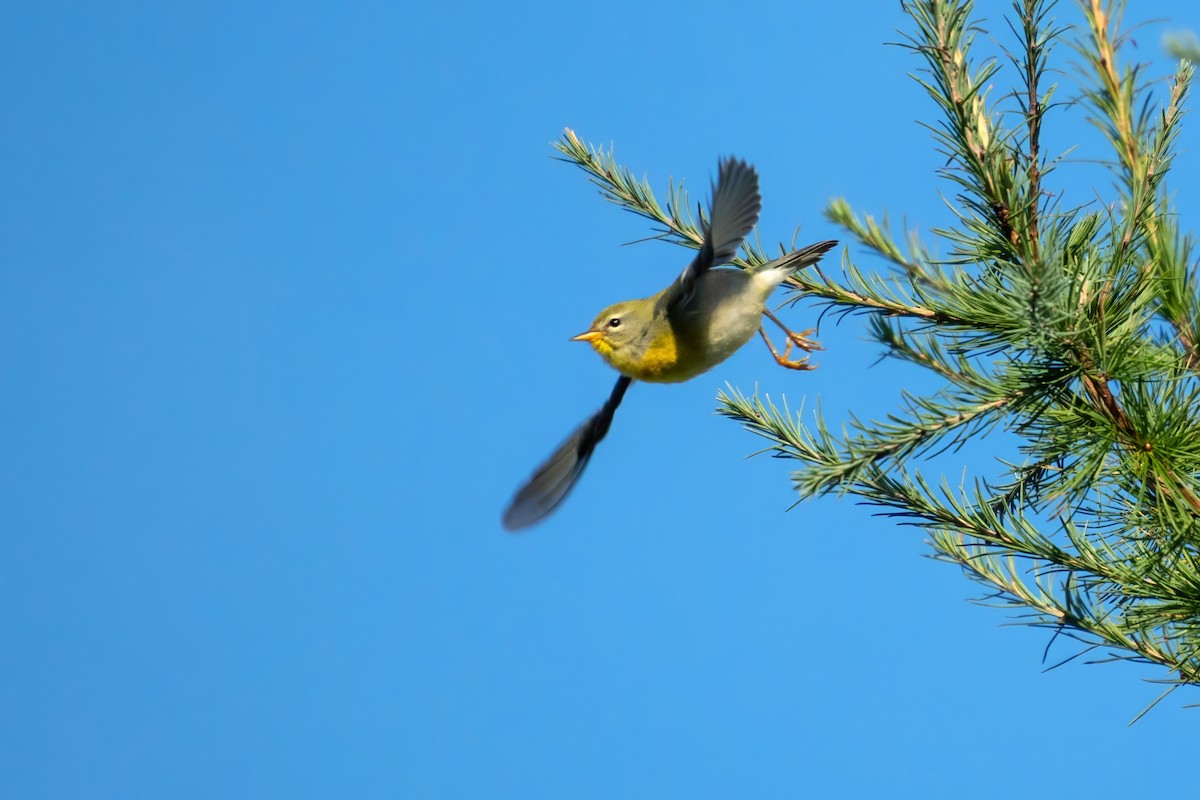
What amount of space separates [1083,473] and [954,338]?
240mm

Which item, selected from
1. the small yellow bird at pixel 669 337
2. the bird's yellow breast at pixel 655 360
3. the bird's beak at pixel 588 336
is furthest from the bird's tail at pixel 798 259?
the bird's beak at pixel 588 336

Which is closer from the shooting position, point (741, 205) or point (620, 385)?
point (741, 205)

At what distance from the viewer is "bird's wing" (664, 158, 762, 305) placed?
183 cm

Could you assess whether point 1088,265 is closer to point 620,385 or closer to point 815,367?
point 815,367

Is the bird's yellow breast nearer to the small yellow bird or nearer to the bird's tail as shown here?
the small yellow bird

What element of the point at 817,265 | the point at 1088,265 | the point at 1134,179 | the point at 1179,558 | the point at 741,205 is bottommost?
the point at 1179,558

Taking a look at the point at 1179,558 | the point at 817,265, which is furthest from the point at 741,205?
the point at 1179,558

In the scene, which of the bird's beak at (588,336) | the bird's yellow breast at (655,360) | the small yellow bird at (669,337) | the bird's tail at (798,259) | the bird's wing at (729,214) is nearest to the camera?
the bird's wing at (729,214)

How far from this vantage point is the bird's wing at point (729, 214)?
72.1 inches

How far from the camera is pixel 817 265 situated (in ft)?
6.01

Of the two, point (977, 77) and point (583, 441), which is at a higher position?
point (583, 441)

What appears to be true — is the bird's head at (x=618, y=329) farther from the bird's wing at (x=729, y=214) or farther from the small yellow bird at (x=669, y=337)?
the bird's wing at (x=729, y=214)

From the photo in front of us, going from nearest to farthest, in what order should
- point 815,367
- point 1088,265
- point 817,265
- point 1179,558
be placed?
point 1088,265 → point 1179,558 → point 817,265 → point 815,367

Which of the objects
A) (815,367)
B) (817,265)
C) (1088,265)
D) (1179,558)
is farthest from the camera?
(815,367)
